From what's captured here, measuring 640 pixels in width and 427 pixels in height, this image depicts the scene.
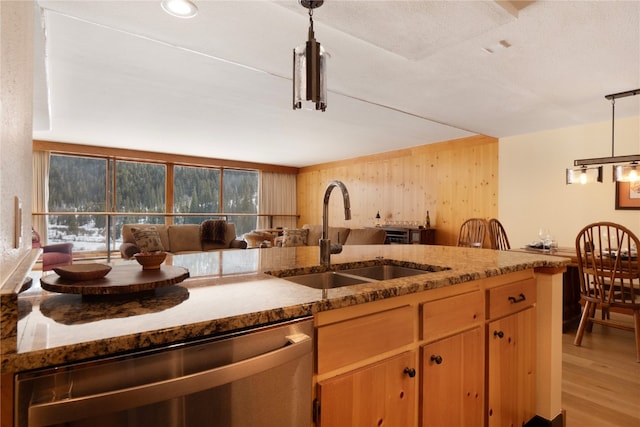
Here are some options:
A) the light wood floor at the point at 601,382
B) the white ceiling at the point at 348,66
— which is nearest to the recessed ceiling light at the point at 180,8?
the white ceiling at the point at 348,66

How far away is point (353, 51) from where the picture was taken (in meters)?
2.52

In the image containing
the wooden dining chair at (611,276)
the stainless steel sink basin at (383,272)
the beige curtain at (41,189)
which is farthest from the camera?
the beige curtain at (41,189)

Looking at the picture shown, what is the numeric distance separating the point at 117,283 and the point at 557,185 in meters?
5.34

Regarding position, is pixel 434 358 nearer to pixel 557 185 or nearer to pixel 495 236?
pixel 495 236

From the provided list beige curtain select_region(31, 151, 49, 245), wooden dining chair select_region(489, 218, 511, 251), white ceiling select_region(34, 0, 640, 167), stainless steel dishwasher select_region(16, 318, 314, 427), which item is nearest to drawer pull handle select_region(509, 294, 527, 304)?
stainless steel dishwasher select_region(16, 318, 314, 427)

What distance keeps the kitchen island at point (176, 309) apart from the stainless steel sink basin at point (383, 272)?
250 millimetres

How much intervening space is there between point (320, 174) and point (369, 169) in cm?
165

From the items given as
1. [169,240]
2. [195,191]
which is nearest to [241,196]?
[195,191]

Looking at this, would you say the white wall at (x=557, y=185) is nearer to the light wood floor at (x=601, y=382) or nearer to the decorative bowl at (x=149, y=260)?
the light wood floor at (x=601, y=382)

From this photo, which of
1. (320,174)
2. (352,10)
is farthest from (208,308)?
(320,174)

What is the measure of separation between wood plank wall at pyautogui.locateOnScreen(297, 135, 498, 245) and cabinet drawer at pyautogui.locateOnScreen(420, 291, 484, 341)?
4.48 m

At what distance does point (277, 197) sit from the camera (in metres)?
9.25

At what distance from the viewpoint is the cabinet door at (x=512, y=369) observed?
1556 mm

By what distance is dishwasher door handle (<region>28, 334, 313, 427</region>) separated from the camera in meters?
0.62
